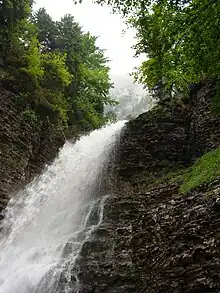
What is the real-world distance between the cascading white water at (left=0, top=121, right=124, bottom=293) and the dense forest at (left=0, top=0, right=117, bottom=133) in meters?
2.33

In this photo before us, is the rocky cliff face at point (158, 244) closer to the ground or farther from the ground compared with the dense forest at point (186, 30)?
closer to the ground

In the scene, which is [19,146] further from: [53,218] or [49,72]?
[49,72]

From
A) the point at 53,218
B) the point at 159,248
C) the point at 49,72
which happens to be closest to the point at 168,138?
the point at 53,218

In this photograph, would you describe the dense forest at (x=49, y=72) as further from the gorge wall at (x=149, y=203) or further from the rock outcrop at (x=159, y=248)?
the rock outcrop at (x=159, y=248)

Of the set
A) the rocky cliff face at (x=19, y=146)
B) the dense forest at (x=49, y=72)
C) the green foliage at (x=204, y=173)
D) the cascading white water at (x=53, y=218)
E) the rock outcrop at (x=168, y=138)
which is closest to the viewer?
the cascading white water at (x=53, y=218)

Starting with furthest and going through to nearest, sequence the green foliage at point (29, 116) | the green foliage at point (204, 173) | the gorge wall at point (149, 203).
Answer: the green foliage at point (29, 116)
the green foliage at point (204, 173)
the gorge wall at point (149, 203)

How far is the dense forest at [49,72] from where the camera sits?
56.5ft

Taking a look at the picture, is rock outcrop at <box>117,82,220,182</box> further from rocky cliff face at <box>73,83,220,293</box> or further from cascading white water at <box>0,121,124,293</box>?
cascading white water at <box>0,121,124,293</box>

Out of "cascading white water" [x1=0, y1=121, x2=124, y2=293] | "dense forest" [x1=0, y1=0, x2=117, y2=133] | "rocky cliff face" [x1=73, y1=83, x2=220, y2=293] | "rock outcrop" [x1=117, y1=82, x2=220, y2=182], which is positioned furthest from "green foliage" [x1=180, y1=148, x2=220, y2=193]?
"dense forest" [x1=0, y1=0, x2=117, y2=133]

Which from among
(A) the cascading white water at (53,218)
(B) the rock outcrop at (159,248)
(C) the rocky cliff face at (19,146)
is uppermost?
(C) the rocky cliff face at (19,146)

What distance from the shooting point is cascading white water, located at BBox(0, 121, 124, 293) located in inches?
356

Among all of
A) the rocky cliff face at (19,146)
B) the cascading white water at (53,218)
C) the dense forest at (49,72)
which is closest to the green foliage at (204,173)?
the cascading white water at (53,218)

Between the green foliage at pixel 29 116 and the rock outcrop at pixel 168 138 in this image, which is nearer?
the rock outcrop at pixel 168 138

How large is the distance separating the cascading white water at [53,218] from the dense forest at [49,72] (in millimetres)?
2333
